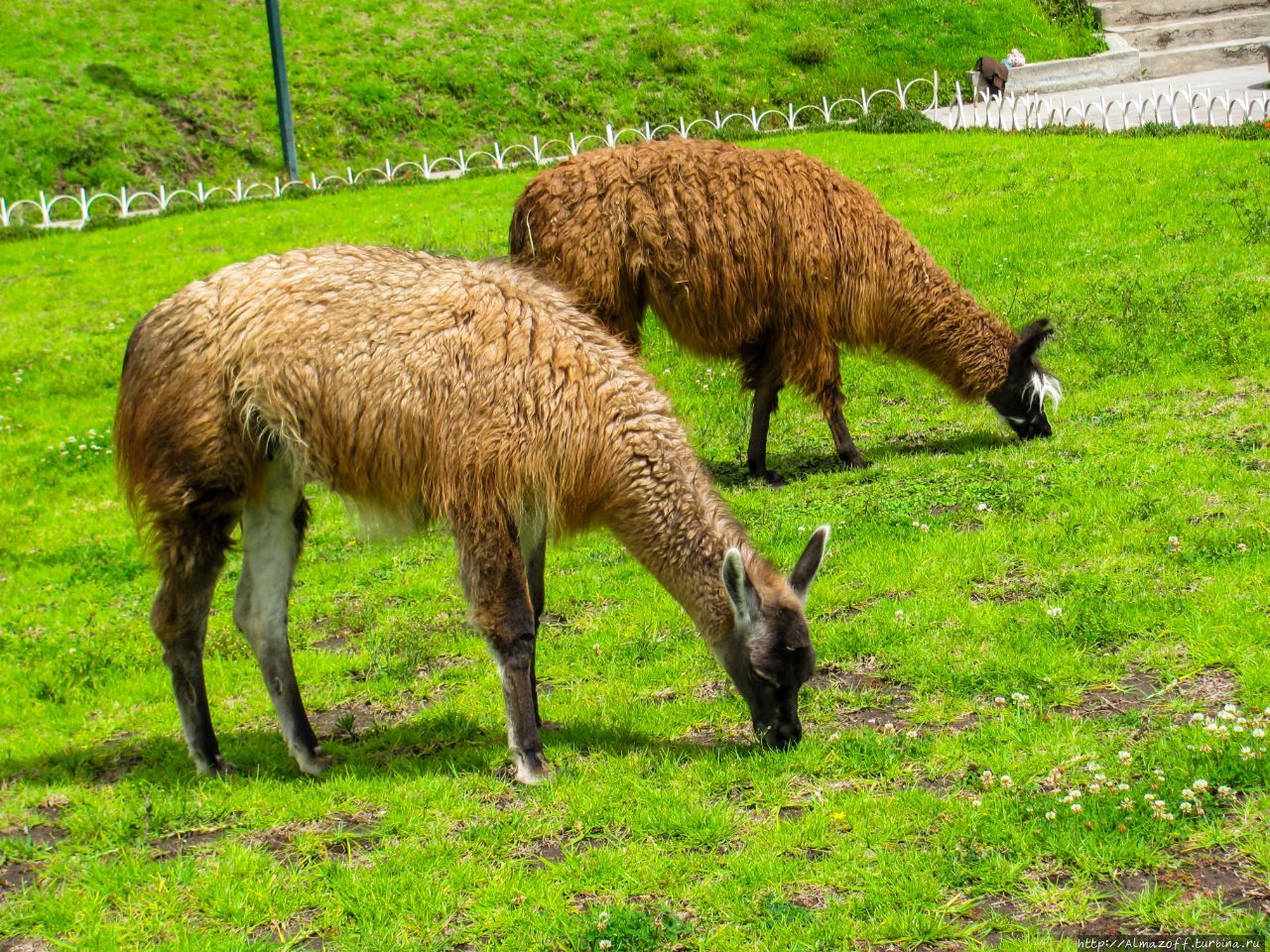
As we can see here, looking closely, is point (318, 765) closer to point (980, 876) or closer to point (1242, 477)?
point (980, 876)

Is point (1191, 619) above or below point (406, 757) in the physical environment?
above

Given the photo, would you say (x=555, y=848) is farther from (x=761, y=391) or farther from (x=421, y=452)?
(x=761, y=391)

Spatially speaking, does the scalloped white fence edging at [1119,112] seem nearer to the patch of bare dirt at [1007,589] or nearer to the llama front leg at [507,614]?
the patch of bare dirt at [1007,589]

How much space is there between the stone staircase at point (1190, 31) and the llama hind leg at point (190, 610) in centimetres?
2681

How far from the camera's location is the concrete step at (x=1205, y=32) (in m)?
29.0

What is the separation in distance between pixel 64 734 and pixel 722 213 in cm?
592

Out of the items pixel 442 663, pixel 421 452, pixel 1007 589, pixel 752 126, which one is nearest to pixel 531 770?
pixel 421 452

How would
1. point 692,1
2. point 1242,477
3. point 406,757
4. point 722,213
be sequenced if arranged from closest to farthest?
1. point 406,757
2. point 1242,477
3. point 722,213
4. point 692,1

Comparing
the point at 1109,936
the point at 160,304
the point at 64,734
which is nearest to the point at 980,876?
the point at 1109,936

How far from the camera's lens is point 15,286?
58.0ft

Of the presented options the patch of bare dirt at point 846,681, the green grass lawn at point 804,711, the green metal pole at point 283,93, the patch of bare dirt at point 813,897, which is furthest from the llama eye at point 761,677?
the green metal pole at point 283,93

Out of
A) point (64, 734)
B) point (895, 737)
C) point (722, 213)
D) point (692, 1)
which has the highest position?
point (692, 1)

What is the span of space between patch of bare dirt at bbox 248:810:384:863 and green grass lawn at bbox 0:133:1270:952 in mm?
17

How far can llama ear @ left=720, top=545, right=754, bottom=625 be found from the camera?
18.8 feet
